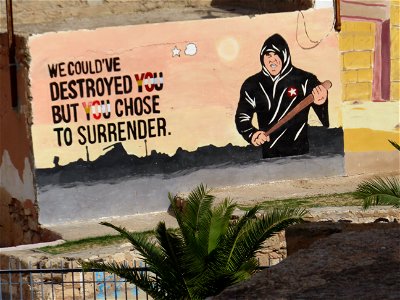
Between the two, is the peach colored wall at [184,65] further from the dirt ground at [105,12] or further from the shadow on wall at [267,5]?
the dirt ground at [105,12]

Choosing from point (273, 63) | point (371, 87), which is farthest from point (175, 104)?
point (371, 87)

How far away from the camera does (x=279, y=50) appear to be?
21.9 m

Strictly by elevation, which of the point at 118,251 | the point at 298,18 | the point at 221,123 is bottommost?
the point at 118,251

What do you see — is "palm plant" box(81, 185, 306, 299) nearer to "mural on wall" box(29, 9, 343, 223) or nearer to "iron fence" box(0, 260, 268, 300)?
"iron fence" box(0, 260, 268, 300)

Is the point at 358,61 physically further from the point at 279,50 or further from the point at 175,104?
the point at 175,104

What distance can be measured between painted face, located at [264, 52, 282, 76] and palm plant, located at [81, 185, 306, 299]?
7.00 m

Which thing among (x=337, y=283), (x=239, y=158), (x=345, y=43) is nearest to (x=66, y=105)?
(x=239, y=158)

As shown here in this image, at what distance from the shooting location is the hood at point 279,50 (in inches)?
858

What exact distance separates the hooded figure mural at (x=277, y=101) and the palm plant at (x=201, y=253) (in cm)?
687

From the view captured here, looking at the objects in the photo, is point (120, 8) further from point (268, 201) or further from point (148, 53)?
point (268, 201)

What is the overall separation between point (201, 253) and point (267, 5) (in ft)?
31.8

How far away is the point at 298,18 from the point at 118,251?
541 centimetres

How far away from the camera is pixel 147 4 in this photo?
24062mm

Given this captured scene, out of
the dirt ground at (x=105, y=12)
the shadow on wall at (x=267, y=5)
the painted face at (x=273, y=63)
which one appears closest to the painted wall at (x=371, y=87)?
the shadow on wall at (x=267, y=5)
